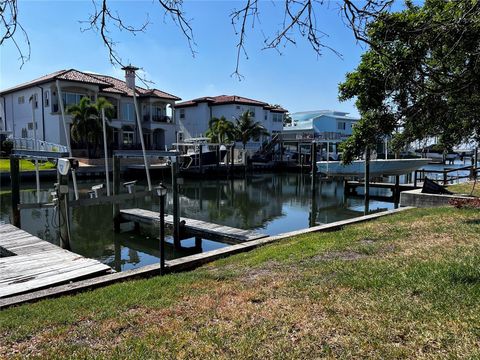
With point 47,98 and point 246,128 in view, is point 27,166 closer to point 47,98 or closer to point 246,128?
point 47,98

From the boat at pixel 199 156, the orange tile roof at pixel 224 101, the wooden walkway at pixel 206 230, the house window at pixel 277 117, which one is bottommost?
the wooden walkway at pixel 206 230

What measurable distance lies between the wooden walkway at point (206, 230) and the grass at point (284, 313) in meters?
4.36

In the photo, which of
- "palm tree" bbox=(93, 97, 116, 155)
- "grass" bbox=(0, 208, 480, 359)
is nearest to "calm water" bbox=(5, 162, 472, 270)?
"palm tree" bbox=(93, 97, 116, 155)

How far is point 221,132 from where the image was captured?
1841 inches

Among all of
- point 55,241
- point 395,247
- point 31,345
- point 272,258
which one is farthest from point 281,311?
point 55,241

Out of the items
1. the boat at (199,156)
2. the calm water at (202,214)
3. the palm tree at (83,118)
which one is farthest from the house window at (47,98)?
the boat at (199,156)

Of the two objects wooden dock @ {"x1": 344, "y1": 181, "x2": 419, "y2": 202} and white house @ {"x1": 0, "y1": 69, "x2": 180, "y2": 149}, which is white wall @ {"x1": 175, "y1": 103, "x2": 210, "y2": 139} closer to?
white house @ {"x1": 0, "y1": 69, "x2": 180, "y2": 149}

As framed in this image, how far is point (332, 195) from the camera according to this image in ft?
94.5

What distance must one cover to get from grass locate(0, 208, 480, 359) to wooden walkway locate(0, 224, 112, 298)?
1169 millimetres

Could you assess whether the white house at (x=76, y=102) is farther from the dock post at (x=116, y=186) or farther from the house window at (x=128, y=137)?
the dock post at (x=116, y=186)

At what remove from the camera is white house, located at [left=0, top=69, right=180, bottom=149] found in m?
38.1

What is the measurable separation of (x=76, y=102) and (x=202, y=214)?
963 inches

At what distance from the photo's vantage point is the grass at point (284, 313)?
11.2 feet

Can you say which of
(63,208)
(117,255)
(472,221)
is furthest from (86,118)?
(472,221)
